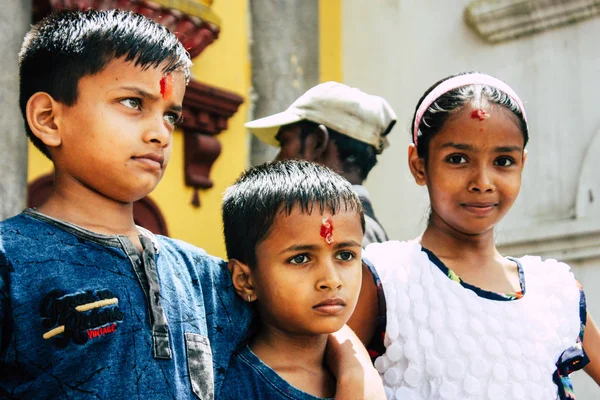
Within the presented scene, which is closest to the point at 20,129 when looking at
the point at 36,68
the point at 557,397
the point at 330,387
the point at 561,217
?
the point at 36,68

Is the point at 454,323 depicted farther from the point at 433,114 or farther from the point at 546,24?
the point at 546,24

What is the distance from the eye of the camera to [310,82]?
526cm

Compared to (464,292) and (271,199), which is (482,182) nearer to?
(464,292)

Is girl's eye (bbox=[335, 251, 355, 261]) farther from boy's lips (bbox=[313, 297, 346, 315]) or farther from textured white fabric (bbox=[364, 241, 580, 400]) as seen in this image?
textured white fabric (bbox=[364, 241, 580, 400])

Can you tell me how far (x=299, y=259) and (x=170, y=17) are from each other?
292 cm

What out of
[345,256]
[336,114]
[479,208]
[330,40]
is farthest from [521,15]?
[345,256]

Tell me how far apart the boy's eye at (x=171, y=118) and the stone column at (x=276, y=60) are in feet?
10.8

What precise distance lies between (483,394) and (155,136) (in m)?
0.94

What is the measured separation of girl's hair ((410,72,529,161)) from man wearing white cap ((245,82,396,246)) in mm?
683

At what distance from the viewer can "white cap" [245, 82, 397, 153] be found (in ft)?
9.13

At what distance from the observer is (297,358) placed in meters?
1.76

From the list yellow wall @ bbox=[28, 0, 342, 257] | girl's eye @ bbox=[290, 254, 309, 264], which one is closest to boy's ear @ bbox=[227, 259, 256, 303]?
girl's eye @ bbox=[290, 254, 309, 264]

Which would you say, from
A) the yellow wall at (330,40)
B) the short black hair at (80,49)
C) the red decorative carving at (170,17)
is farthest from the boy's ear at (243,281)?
the yellow wall at (330,40)

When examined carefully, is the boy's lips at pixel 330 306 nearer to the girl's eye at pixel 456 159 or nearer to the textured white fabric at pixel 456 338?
the textured white fabric at pixel 456 338
